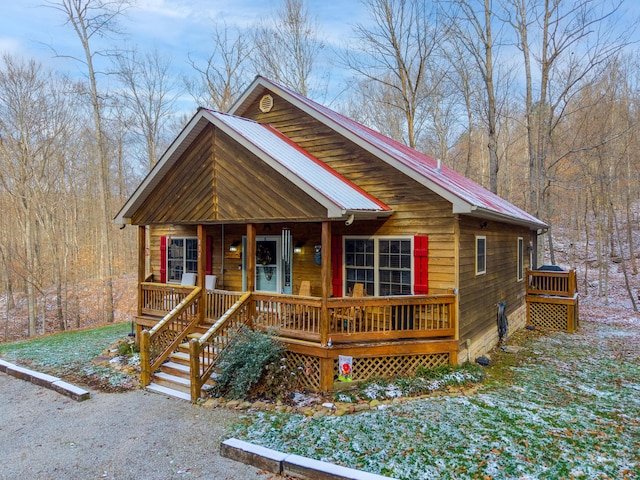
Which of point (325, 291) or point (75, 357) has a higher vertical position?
point (325, 291)

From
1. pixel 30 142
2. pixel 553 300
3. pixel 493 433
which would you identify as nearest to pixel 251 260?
pixel 493 433

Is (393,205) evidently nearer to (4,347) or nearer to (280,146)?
(280,146)

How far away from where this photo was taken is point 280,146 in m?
9.12

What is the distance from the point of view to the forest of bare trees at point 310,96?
58.3ft

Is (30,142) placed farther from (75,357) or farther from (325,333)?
(325,333)

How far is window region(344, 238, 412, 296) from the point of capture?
8.30 meters

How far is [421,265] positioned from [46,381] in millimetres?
8124

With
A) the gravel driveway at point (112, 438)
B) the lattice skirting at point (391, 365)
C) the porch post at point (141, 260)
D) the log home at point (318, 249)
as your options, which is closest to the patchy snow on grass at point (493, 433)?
the lattice skirting at point (391, 365)

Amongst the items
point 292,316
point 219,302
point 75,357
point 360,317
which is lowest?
point 75,357

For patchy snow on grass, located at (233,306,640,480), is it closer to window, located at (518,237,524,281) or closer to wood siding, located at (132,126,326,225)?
wood siding, located at (132,126,326,225)

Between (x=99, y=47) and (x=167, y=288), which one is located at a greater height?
(x=99, y=47)

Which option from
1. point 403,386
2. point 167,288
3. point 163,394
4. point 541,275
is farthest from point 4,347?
point 541,275

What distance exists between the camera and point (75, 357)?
394 inches

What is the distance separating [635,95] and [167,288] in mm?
25428
